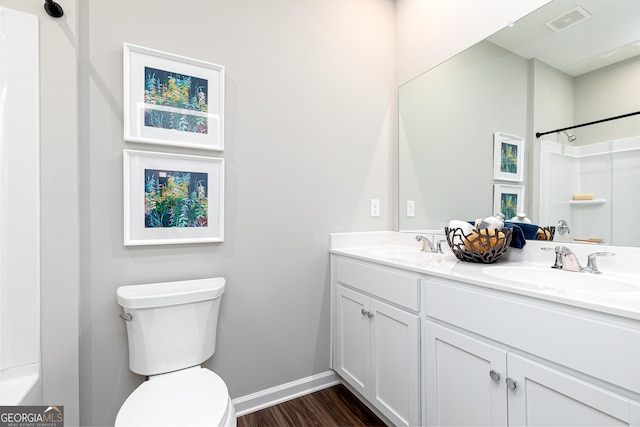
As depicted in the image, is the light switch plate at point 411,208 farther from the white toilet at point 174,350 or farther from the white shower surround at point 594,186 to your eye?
the white toilet at point 174,350

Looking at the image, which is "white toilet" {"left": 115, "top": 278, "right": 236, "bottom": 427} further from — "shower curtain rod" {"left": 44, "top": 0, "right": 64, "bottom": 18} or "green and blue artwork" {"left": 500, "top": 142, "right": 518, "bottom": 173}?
"green and blue artwork" {"left": 500, "top": 142, "right": 518, "bottom": 173}

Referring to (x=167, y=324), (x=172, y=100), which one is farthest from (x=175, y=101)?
(x=167, y=324)

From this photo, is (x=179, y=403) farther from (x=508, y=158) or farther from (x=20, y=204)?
(x=508, y=158)

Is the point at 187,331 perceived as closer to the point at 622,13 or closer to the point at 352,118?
the point at 352,118

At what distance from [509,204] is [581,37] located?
0.76 meters

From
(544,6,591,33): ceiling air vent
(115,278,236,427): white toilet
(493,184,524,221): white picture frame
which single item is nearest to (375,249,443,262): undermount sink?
(493,184,524,221): white picture frame

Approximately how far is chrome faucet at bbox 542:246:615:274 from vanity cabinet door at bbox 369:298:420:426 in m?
0.63

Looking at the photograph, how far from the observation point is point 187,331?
1.31 m

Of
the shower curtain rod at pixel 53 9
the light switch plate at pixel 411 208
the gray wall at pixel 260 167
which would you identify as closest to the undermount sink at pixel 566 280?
the light switch plate at pixel 411 208

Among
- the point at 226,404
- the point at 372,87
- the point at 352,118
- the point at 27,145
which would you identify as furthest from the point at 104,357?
the point at 372,87

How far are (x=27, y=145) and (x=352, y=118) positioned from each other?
5.38 feet

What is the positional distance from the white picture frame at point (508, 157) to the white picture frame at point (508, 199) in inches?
1.7

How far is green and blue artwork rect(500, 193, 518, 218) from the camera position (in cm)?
149

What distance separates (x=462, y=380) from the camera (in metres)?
1.09
